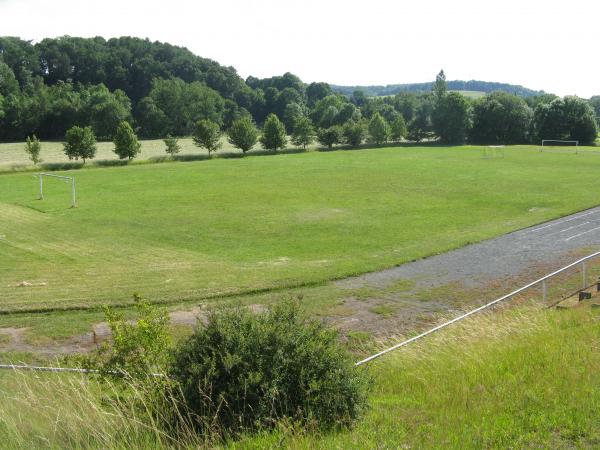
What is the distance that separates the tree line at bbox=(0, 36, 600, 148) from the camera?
108812 millimetres

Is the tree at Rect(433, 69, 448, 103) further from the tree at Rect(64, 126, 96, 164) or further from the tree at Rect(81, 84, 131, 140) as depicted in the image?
→ the tree at Rect(64, 126, 96, 164)

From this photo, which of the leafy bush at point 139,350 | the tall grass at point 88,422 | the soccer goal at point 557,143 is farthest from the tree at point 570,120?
the tall grass at point 88,422

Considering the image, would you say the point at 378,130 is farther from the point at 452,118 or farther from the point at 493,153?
the point at 493,153

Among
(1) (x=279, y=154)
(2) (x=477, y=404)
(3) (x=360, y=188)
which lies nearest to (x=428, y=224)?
(3) (x=360, y=188)

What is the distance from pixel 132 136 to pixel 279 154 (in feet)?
83.3

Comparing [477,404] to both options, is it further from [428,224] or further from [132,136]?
[132,136]

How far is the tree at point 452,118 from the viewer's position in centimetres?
11775

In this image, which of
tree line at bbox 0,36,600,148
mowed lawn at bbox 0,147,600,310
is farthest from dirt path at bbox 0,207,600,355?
tree line at bbox 0,36,600,148

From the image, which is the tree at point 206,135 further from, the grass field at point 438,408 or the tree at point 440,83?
the grass field at point 438,408

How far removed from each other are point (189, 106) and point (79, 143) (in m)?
62.5

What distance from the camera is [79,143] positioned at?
7306cm

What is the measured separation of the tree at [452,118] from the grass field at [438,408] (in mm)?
112767

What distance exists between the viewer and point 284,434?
6434 mm

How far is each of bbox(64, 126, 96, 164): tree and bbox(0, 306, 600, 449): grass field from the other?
220 ft
